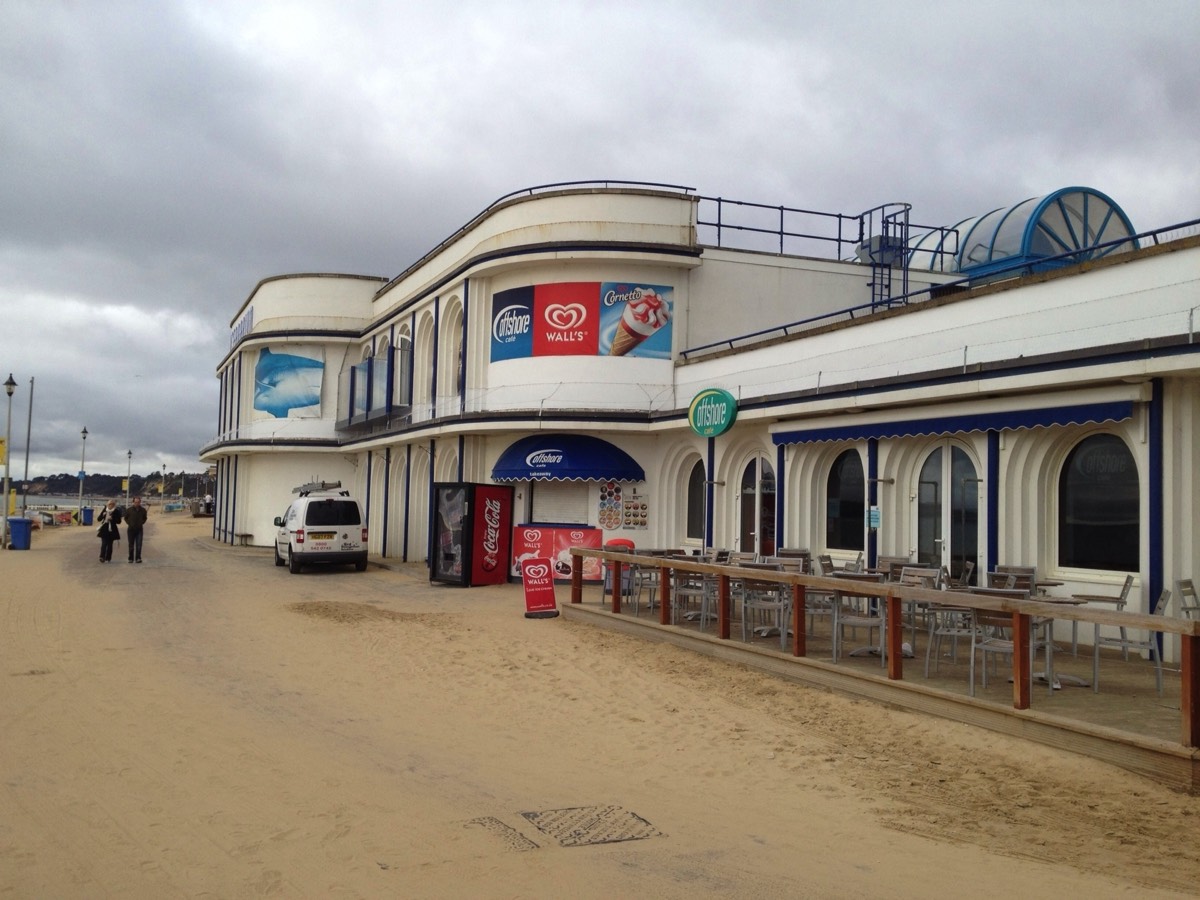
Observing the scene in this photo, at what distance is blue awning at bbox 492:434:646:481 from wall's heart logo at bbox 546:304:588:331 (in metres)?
2.26

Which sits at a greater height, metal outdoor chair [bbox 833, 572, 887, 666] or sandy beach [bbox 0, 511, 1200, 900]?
metal outdoor chair [bbox 833, 572, 887, 666]

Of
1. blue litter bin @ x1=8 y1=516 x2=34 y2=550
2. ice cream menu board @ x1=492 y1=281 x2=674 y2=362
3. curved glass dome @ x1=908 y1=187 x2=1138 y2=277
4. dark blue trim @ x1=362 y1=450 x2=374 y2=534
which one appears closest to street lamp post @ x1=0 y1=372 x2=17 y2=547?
blue litter bin @ x1=8 y1=516 x2=34 y2=550

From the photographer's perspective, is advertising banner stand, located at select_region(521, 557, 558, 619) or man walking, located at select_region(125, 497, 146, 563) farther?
man walking, located at select_region(125, 497, 146, 563)

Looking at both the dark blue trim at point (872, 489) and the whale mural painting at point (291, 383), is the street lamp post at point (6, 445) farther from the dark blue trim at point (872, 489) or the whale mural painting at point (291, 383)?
the dark blue trim at point (872, 489)

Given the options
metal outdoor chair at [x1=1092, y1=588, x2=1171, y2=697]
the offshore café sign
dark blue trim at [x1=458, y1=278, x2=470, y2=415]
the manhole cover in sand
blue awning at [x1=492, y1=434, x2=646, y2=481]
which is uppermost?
dark blue trim at [x1=458, y1=278, x2=470, y2=415]

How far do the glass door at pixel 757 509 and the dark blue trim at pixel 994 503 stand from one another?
526 centimetres

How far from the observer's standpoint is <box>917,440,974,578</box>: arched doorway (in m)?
13.1

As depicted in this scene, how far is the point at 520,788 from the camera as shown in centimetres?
669

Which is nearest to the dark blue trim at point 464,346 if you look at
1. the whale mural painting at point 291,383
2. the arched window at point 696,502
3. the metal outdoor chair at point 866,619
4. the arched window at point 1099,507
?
the arched window at point 696,502

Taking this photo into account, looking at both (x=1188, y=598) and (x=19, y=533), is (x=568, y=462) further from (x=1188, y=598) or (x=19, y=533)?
(x=19, y=533)

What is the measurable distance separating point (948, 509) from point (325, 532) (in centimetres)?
1528

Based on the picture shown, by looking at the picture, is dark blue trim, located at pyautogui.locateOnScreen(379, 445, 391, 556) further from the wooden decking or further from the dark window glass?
the wooden decking

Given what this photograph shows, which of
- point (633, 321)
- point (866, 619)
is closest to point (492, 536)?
point (633, 321)

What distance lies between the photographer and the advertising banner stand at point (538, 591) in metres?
15.5
